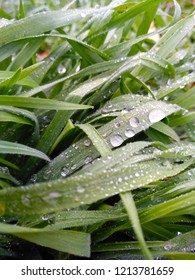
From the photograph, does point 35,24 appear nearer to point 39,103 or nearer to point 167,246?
point 39,103

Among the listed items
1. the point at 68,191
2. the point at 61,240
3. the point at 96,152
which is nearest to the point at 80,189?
the point at 68,191

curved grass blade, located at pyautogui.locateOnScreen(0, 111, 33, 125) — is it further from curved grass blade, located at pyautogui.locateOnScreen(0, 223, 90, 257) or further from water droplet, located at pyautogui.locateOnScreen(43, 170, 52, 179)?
curved grass blade, located at pyautogui.locateOnScreen(0, 223, 90, 257)

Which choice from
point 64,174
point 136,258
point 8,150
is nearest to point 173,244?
point 136,258

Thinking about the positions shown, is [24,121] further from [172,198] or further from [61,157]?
[172,198]

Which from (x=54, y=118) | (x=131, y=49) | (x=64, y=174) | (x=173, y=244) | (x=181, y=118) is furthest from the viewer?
(x=131, y=49)

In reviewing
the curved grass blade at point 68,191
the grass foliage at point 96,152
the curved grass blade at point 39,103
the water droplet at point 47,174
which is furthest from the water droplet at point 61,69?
the curved grass blade at point 68,191

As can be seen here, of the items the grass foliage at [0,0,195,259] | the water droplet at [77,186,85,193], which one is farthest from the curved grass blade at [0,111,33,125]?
the water droplet at [77,186,85,193]
